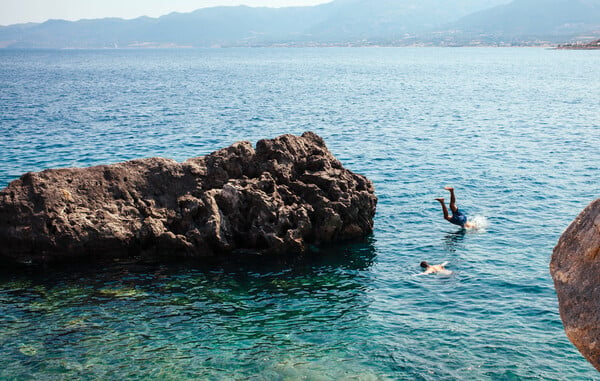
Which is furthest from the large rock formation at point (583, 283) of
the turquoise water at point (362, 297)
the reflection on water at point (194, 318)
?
the reflection on water at point (194, 318)

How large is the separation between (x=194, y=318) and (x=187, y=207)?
6930 millimetres

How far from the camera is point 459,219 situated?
2892 centimetres

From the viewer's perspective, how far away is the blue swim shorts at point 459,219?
28922mm

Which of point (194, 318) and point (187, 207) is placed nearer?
point (194, 318)

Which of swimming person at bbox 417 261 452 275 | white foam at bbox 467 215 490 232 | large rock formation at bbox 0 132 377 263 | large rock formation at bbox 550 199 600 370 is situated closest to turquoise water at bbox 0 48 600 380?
white foam at bbox 467 215 490 232

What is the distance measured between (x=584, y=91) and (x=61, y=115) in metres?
80.1

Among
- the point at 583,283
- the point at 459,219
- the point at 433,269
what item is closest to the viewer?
the point at 583,283

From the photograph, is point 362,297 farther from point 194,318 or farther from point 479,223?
point 479,223

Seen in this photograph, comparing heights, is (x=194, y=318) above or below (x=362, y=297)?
above

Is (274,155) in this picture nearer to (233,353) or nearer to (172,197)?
(172,197)

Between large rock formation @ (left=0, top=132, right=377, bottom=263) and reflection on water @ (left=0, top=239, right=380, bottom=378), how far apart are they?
41.0 inches

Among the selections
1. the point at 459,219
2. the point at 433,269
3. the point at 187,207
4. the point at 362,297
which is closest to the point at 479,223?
the point at 459,219

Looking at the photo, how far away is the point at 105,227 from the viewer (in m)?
24.5

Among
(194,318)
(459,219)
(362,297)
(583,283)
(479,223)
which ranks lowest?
(362,297)
